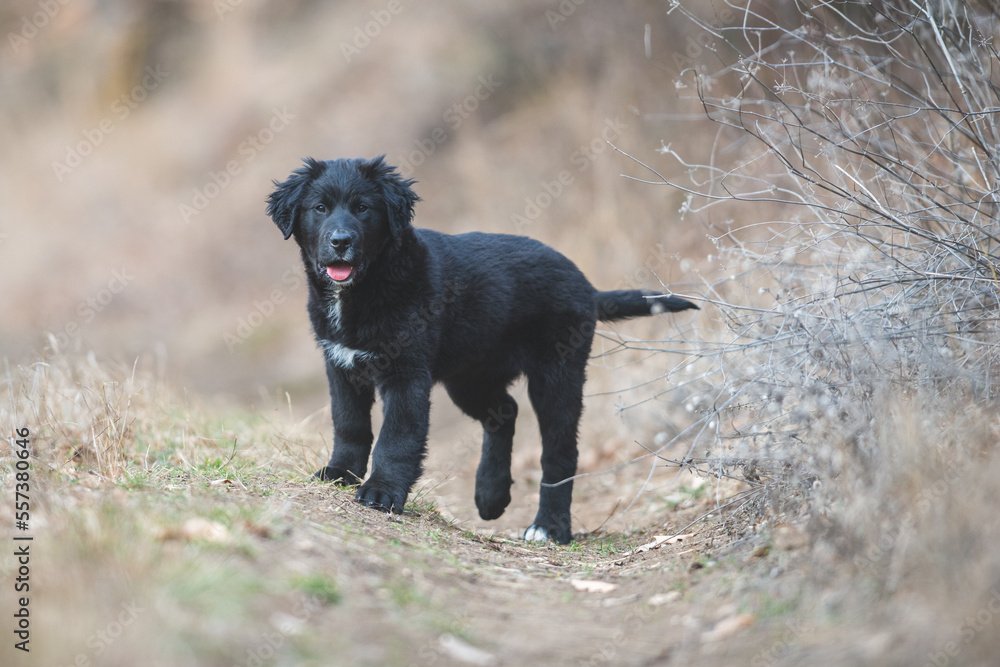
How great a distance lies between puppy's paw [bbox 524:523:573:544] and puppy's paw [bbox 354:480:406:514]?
98 centimetres

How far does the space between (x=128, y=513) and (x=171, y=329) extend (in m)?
12.3

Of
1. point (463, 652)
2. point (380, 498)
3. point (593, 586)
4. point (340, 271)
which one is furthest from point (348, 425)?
point (463, 652)

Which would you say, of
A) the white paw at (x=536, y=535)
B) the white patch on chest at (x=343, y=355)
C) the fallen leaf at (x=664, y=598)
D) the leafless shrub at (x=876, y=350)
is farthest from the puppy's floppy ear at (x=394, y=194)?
the fallen leaf at (x=664, y=598)

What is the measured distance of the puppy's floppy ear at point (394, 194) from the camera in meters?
4.33

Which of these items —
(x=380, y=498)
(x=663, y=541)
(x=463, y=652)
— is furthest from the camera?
(x=663, y=541)

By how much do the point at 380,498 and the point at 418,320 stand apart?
2.93 ft

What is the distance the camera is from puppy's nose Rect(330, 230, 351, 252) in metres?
4.09

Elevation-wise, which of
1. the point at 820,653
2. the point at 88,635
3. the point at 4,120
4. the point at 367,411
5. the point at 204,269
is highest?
the point at 4,120

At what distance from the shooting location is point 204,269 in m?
15.1

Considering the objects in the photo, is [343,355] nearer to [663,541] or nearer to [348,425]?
[348,425]

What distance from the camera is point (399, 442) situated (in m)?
4.12

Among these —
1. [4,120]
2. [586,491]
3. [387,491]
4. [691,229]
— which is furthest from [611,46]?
[4,120]

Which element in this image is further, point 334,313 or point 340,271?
point 334,313

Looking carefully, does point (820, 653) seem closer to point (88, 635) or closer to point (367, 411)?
point (88, 635)
